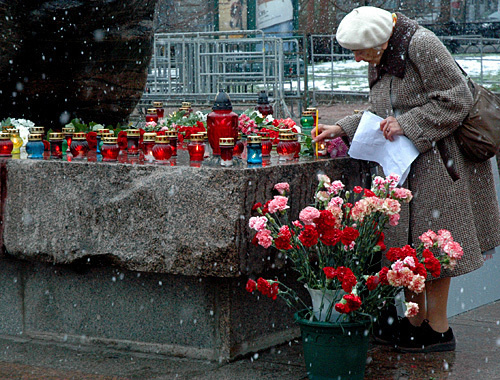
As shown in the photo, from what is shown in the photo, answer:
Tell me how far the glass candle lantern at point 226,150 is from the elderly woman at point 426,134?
0.56m

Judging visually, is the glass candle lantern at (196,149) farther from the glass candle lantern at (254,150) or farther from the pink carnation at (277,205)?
the pink carnation at (277,205)

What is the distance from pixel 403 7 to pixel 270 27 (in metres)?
7.83

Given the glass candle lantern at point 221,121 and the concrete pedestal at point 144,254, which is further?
the glass candle lantern at point 221,121

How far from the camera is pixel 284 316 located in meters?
4.46

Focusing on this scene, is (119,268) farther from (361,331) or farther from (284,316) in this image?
(361,331)

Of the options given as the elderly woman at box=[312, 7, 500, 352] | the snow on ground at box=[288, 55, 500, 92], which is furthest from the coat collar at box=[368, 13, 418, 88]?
the snow on ground at box=[288, 55, 500, 92]

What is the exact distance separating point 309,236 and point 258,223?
235 millimetres

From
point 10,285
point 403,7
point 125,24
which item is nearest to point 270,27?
point 403,7

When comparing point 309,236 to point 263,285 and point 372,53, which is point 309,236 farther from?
point 372,53

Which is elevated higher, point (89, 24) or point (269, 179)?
point (89, 24)

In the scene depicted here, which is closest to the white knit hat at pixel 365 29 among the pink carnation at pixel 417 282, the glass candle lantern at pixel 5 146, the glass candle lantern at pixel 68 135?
the pink carnation at pixel 417 282

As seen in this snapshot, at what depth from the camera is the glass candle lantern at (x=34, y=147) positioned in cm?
446

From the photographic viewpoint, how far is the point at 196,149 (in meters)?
4.30

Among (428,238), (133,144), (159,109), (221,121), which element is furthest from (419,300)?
(159,109)
